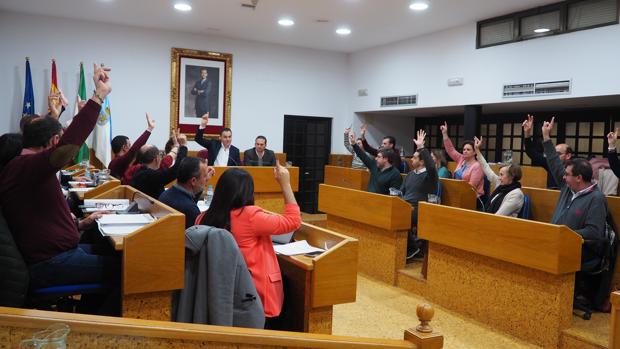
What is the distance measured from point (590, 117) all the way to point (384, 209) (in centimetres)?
397

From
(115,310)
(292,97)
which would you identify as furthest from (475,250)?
(292,97)

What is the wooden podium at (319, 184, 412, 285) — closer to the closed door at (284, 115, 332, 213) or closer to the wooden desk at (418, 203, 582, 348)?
the wooden desk at (418, 203, 582, 348)

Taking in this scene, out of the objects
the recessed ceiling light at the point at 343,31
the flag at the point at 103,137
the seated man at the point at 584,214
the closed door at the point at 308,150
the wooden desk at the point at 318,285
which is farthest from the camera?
the closed door at the point at 308,150

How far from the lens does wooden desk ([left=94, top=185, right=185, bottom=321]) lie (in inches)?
84.4

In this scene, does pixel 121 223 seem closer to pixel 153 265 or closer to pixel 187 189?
pixel 153 265

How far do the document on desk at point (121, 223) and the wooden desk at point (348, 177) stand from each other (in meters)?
4.56

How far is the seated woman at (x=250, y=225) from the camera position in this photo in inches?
95.4

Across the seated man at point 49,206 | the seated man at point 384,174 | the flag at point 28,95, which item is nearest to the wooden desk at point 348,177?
the seated man at point 384,174

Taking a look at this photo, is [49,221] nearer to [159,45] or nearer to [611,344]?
[611,344]

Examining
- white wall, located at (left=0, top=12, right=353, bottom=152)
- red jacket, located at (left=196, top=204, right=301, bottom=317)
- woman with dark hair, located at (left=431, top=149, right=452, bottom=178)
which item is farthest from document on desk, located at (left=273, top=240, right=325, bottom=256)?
white wall, located at (left=0, top=12, right=353, bottom=152)

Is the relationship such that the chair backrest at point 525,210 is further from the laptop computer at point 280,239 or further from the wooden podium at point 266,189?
the wooden podium at point 266,189

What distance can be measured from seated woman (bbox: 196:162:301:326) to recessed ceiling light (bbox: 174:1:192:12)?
482 centimetres

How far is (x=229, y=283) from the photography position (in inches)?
86.4

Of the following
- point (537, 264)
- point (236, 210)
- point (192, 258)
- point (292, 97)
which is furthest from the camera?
point (292, 97)
